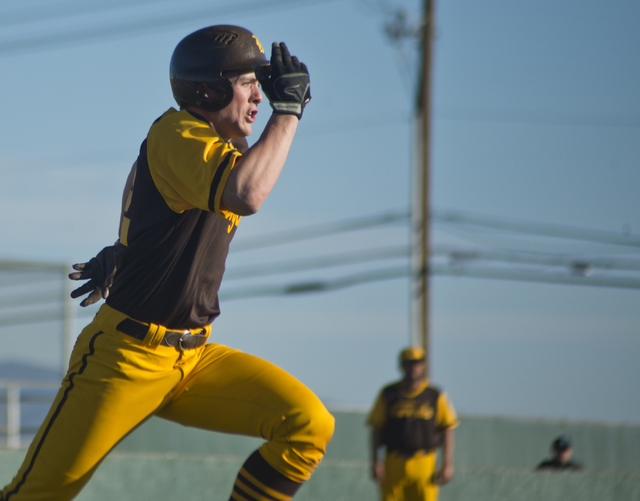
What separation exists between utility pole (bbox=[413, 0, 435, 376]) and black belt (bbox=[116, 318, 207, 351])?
38.7 feet

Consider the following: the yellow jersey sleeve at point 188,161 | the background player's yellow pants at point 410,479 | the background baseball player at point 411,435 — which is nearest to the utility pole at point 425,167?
the background baseball player at point 411,435

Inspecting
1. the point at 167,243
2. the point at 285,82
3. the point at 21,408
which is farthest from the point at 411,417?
the point at 21,408

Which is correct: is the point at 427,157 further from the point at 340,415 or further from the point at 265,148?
the point at 265,148

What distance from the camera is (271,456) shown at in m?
2.90

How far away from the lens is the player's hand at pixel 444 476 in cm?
712

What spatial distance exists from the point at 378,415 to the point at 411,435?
15.4 inches

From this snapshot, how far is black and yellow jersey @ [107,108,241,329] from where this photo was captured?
281 centimetres

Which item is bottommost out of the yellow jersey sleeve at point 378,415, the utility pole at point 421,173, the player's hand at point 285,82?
the yellow jersey sleeve at point 378,415

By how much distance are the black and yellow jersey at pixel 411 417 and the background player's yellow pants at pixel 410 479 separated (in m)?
0.10

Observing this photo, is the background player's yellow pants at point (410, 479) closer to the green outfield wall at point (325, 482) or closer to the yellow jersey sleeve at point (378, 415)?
the green outfield wall at point (325, 482)

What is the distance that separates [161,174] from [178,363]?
747 millimetres

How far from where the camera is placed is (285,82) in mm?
2809

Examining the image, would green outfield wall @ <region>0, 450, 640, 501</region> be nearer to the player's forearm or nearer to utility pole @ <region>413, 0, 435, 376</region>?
the player's forearm

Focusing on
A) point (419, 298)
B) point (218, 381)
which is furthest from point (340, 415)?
point (218, 381)
